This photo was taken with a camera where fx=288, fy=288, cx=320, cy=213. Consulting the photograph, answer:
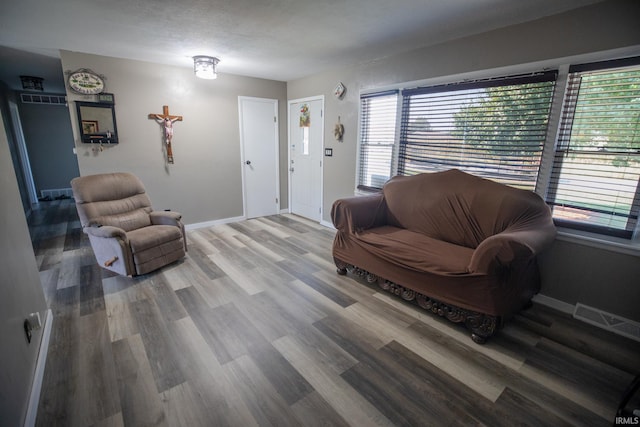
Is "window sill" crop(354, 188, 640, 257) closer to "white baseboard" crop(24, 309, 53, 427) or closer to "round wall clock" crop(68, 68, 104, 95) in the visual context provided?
"white baseboard" crop(24, 309, 53, 427)

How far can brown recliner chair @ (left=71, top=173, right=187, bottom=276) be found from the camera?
2.92 meters

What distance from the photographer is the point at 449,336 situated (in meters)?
2.13

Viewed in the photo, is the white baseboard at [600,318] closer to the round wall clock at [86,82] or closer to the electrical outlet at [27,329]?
the electrical outlet at [27,329]

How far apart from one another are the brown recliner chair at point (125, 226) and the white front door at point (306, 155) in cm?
229

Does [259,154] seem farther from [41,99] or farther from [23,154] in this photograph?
[41,99]

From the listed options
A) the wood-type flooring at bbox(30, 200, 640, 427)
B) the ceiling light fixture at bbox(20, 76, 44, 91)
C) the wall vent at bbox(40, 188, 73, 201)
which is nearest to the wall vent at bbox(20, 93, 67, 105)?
the ceiling light fixture at bbox(20, 76, 44, 91)

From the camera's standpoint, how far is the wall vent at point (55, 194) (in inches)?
260

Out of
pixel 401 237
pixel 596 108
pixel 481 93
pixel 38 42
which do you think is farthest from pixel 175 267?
pixel 596 108

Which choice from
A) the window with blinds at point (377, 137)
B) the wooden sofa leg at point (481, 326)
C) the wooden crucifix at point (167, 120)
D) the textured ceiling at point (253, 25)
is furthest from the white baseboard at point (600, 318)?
the wooden crucifix at point (167, 120)

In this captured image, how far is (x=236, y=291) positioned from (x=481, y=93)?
3.03m

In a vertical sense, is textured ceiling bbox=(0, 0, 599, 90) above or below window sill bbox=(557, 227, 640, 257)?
above

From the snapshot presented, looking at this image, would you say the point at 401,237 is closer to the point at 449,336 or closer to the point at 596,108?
the point at 449,336

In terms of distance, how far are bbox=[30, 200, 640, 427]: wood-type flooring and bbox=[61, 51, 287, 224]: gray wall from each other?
1.63m

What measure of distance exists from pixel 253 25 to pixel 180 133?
7.48 ft
